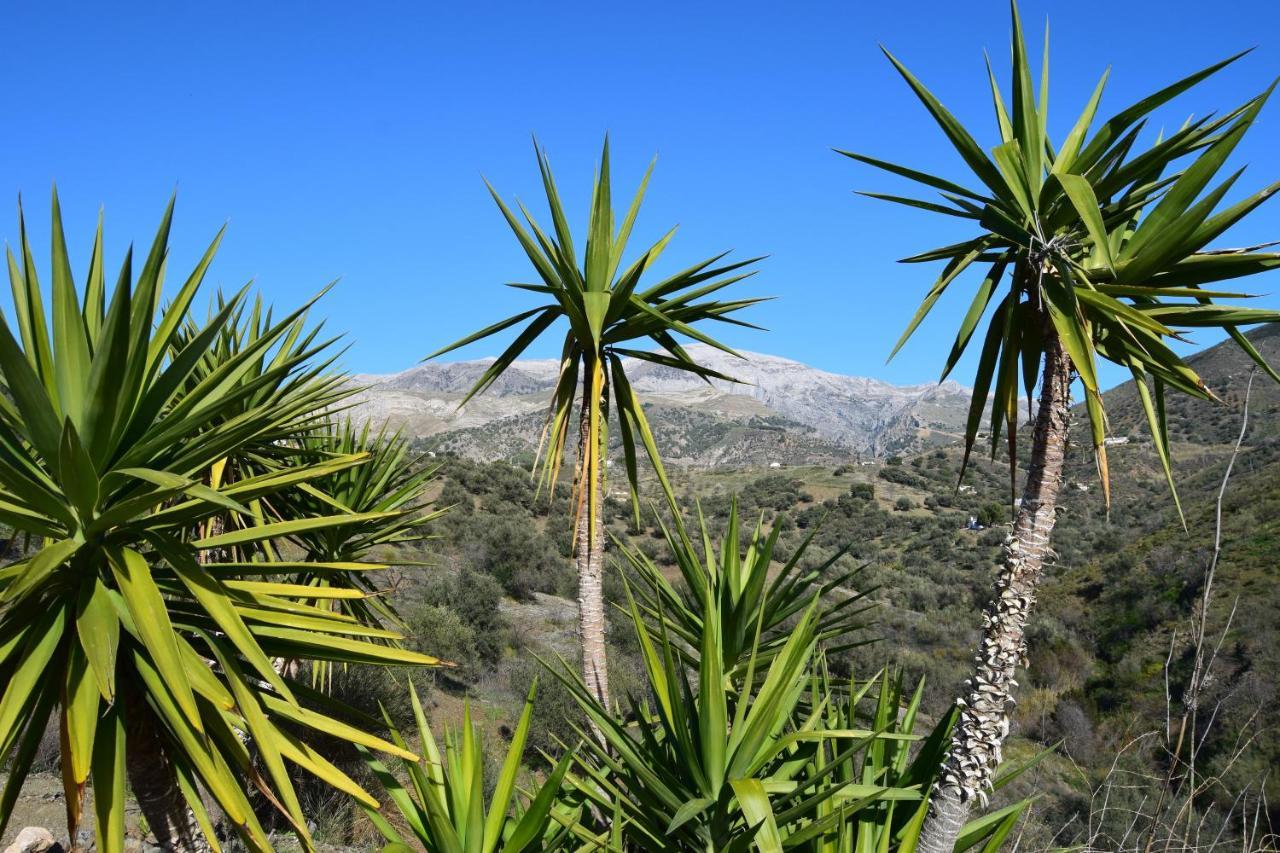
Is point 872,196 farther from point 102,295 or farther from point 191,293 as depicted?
point 102,295

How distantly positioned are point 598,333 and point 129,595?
11.4ft

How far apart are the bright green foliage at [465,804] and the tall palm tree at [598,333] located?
1.67 metres

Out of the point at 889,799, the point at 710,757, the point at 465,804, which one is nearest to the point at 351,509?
the point at 465,804

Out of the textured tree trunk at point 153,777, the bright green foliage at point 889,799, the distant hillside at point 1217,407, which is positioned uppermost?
the distant hillside at point 1217,407

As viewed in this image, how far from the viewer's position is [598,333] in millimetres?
5707

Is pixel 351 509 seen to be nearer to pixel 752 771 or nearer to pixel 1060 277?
pixel 752 771

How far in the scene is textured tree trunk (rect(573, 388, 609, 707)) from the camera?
6.01 metres

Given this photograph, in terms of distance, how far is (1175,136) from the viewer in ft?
11.9

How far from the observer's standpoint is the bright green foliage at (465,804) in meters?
3.90

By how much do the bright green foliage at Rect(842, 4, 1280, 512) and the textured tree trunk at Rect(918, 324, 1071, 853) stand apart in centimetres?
27

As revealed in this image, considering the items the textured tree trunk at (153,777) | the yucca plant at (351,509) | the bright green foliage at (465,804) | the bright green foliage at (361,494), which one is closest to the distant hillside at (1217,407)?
the bright green foliage at (361,494)

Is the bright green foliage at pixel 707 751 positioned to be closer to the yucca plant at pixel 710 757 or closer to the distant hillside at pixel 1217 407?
the yucca plant at pixel 710 757

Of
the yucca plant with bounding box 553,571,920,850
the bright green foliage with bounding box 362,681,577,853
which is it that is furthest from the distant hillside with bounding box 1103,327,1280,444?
the bright green foliage with bounding box 362,681,577,853

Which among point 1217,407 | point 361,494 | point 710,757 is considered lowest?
point 710,757
